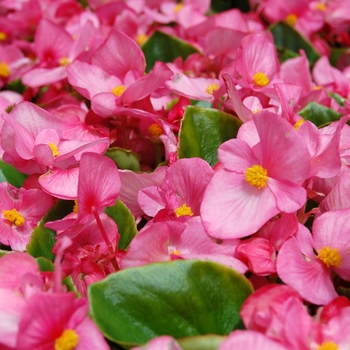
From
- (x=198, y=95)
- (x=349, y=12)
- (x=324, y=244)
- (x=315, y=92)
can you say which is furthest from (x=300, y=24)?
(x=324, y=244)

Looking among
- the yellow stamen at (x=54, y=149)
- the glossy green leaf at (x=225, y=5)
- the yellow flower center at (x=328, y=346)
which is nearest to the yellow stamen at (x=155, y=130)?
the yellow stamen at (x=54, y=149)

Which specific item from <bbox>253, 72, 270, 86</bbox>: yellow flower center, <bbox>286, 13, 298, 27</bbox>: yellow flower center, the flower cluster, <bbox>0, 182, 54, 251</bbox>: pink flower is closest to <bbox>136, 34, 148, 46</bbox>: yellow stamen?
the flower cluster

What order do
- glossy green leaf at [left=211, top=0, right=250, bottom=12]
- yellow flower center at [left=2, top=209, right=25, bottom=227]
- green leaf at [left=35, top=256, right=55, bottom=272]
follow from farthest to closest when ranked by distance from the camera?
glossy green leaf at [left=211, top=0, right=250, bottom=12] → yellow flower center at [left=2, top=209, right=25, bottom=227] → green leaf at [left=35, top=256, right=55, bottom=272]

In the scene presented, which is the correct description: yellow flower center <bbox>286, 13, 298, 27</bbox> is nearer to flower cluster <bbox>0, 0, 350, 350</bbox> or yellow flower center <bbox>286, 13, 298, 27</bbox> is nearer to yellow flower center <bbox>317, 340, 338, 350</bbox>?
flower cluster <bbox>0, 0, 350, 350</bbox>

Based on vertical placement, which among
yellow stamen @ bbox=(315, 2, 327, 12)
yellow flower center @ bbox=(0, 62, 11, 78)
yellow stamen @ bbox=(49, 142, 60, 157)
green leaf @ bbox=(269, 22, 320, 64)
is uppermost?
yellow stamen @ bbox=(49, 142, 60, 157)

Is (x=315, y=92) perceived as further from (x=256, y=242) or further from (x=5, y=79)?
(x=5, y=79)

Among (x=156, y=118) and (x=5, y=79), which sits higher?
(x=156, y=118)
